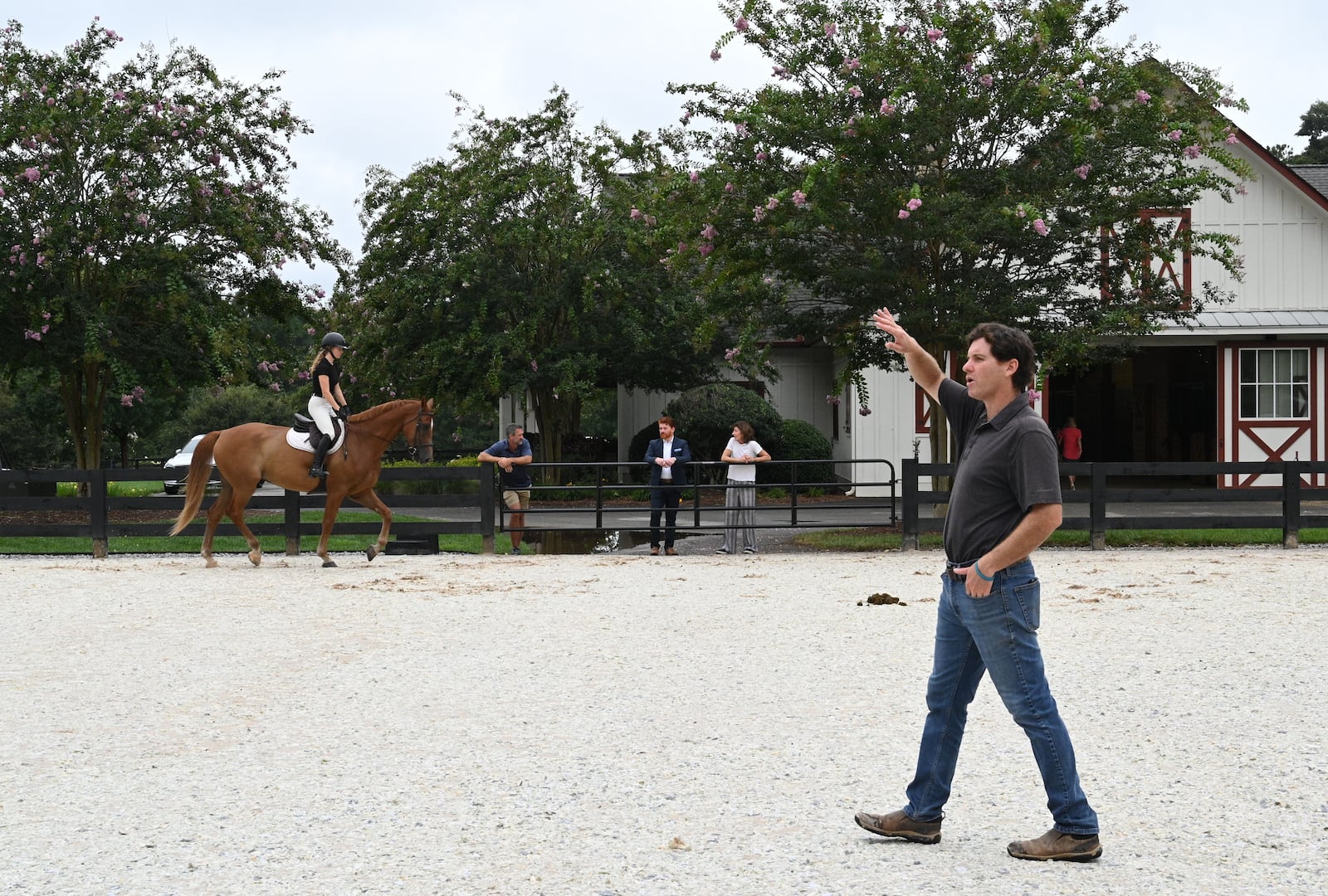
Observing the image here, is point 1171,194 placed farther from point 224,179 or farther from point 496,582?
point 224,179

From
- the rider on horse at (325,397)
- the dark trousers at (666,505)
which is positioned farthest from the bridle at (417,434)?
the dark trousers at (666,505)

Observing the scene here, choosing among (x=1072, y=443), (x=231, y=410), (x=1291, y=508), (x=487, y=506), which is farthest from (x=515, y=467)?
(x=231, y=410)

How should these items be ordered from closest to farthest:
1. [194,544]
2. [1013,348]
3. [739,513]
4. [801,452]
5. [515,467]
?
[1013,348]
[739,513]
[515,467]
[194,544]
[801,452]

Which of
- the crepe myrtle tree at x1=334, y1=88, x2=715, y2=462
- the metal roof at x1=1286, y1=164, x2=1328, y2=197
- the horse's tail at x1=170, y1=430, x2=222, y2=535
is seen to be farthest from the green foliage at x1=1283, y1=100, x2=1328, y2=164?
the horse's tail at x1=170, y1=430, x2=222, y2=535

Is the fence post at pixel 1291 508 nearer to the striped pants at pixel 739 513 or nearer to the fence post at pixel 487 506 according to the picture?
the striped pants at pixel 739 513

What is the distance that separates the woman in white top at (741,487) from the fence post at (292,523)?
5.38m

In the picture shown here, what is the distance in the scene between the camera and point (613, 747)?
6012 mm

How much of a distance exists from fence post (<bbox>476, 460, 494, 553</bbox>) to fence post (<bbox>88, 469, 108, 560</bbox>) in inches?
187

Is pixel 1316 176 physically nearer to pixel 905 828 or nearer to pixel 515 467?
pixel 515 467

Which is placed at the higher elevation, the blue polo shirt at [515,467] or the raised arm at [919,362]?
the raised arm at [919,362]

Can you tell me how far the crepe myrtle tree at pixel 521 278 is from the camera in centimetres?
2723

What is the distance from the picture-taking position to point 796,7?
56.8ft

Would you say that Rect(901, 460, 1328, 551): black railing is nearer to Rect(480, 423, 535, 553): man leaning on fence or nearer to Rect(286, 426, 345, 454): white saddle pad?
Rect(480, 423, 535, 553): man leaning on fence

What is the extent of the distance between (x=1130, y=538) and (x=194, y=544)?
12666 mm
